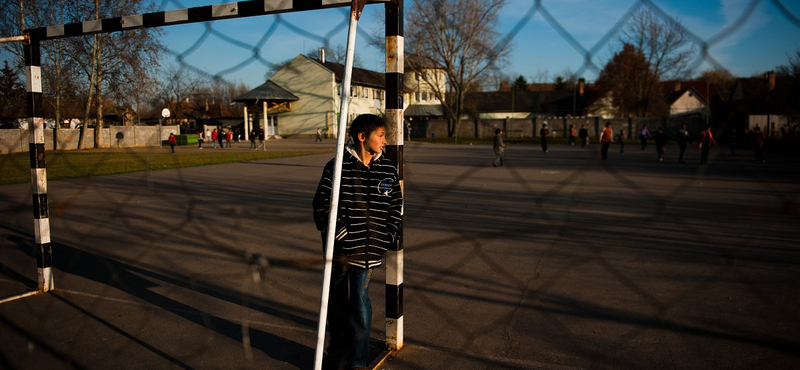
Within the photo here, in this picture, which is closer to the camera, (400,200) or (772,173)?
(400,200)

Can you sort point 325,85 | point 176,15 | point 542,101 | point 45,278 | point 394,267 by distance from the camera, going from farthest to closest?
point 325,85 < point 45,278 < point 542,101 < point 176,15 < point 394,267

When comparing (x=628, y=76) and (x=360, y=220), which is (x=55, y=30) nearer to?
(x=360, y=220)

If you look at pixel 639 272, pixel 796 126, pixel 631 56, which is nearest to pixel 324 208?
pixel 631 56

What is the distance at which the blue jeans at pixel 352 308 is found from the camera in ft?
9.56

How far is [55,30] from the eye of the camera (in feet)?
13.1

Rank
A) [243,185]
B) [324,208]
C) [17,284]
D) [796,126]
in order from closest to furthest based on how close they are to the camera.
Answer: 1. [324,208]
2. [796,126]
3. [17,284]
4. [243,185]

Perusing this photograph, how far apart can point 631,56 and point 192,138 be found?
4321 cm

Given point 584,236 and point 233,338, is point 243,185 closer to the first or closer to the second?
point 584,236

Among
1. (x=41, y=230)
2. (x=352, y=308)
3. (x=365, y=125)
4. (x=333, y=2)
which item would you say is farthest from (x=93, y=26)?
(x=352, y=308)

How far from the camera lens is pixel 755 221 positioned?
763 cm

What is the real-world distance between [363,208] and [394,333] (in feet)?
2.97

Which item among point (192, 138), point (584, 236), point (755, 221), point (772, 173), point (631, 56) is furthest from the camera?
point (192, 138)

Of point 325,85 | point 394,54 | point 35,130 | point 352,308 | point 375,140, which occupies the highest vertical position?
point 325,85

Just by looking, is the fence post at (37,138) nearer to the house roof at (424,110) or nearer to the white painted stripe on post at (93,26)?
the white painted stripe on post at (93,26)
